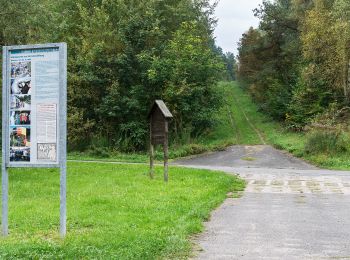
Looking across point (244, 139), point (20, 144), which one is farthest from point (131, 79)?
point (20, 144)

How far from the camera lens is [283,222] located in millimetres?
9820

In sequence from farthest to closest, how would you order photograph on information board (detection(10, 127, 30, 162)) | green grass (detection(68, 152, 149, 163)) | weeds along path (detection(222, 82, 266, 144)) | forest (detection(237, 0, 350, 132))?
weeds along path (detection(222, 82, 266, 144))
forest (detection(237, 0, 350, 132))
green grass (detection(68, 152, 149, 163))
photograph on information board (detection(10, 127, 30, 162))

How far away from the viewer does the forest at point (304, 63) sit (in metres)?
34.5

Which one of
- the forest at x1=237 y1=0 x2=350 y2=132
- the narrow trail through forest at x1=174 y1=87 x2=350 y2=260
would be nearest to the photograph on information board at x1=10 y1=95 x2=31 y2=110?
the narrow trail through forest at x1=174 y1=87 x2=350 y2=260

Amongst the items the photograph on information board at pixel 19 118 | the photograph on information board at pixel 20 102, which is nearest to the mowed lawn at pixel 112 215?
the photograph on information board at pixel 19 118

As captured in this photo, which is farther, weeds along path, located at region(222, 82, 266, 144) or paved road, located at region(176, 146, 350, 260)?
weeds along path, located at region(222, 82, 266, 144)

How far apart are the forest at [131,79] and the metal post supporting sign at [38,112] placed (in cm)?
2452

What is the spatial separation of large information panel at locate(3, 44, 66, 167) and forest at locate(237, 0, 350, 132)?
22.4m

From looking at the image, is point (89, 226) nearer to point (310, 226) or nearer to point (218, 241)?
point (218, 241)

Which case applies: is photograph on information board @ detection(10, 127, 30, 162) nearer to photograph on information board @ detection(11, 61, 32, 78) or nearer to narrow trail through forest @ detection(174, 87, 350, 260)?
photograph on information board @ detection(11, 61, 32, 78)

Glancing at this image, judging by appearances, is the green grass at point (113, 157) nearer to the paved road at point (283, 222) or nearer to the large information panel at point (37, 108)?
the paved road at point (283, 222)

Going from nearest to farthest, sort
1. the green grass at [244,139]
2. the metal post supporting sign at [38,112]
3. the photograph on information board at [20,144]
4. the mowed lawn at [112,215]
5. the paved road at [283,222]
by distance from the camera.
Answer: the mowed lawn at [112,215] → the paved road at [283,222] → the metal post supporting sign at [38,112] → the photograph on information board at [20,144] → the green grass at [244,139]

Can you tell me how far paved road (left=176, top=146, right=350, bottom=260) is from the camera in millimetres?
7348

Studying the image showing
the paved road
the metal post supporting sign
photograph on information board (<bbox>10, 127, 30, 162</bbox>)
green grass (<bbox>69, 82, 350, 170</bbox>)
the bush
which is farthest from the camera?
the bush
